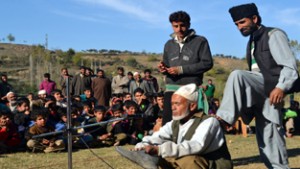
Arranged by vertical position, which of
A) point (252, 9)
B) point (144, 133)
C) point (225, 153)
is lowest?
point (144, 133)

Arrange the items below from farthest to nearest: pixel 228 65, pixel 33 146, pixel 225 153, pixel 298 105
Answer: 1. pixel 228 65
2. pixel 298 105
3. pixel 33 146
4. pixel 225 153

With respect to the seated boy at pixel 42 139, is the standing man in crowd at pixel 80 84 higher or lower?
higher

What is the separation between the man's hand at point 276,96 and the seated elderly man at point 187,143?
57 cm

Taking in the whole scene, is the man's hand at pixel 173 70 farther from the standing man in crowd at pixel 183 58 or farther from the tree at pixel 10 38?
the tree at pixel 10 38

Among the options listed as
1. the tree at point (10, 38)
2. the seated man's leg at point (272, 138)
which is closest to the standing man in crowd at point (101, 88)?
the seated man's leg at point (272, 138)

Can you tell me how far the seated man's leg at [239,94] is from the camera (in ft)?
12.8

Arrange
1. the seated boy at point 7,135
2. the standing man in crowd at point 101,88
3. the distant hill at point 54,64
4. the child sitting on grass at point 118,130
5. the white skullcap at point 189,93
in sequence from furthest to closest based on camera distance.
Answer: the distant hill at point 54,64 → the standing man in crowd at point 101,88 → the child sitting on grass at point 118,130 → the seated boy at point 7,135 → the white skullcap at point 189,93

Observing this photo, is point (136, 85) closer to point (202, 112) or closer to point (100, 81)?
point (100, 81)

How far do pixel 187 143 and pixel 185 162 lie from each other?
147 mm

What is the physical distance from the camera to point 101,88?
12.4 m

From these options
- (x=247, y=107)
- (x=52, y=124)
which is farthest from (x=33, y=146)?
(x=247, y=107)

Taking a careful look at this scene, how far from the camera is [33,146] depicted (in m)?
7.77

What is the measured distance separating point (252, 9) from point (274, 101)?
888mm

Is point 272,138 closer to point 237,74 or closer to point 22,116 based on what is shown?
point 237,74
